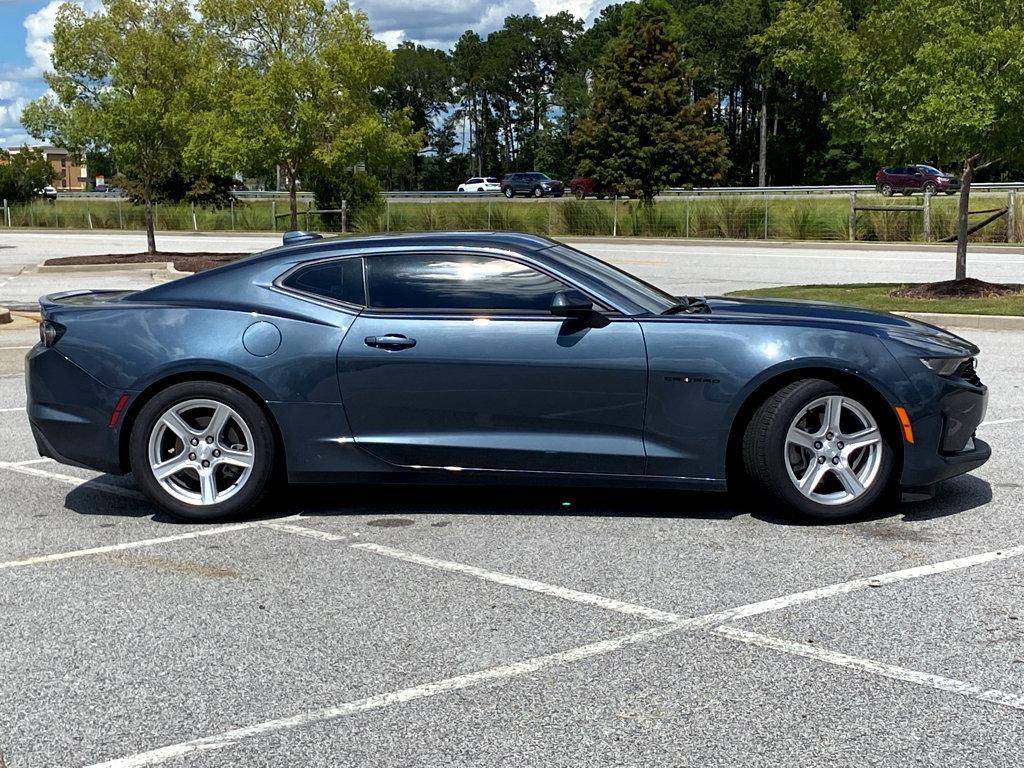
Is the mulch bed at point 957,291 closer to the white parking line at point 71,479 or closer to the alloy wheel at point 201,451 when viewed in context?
the white parking line at point 71,479

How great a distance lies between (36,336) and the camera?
1499cm

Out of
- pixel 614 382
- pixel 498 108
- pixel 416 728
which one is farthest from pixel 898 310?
pixel 498 108

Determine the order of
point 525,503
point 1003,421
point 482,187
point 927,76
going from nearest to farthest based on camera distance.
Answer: point 525,503 → point 1003,421 → point 927,76 → point 482,187

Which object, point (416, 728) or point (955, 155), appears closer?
point (416, 728)

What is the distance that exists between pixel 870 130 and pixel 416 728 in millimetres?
15889

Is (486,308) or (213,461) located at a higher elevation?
(486,308)

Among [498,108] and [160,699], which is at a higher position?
[498,108]

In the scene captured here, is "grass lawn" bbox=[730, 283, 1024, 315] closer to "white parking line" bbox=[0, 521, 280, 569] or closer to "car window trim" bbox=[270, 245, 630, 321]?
"car window trim" bbox=[270, 245, 630, 321]

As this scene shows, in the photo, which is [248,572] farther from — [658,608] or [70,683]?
[658,608]

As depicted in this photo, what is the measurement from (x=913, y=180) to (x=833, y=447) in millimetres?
57653

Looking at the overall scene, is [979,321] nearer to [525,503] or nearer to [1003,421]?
[1003,421]

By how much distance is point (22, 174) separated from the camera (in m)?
73.6

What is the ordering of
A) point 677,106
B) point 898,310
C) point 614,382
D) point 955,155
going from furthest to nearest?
point 677,106, point 955,155, point 898,310, point 614,382

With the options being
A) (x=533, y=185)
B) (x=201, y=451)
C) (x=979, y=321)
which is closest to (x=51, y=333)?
(x=201, y=451)
